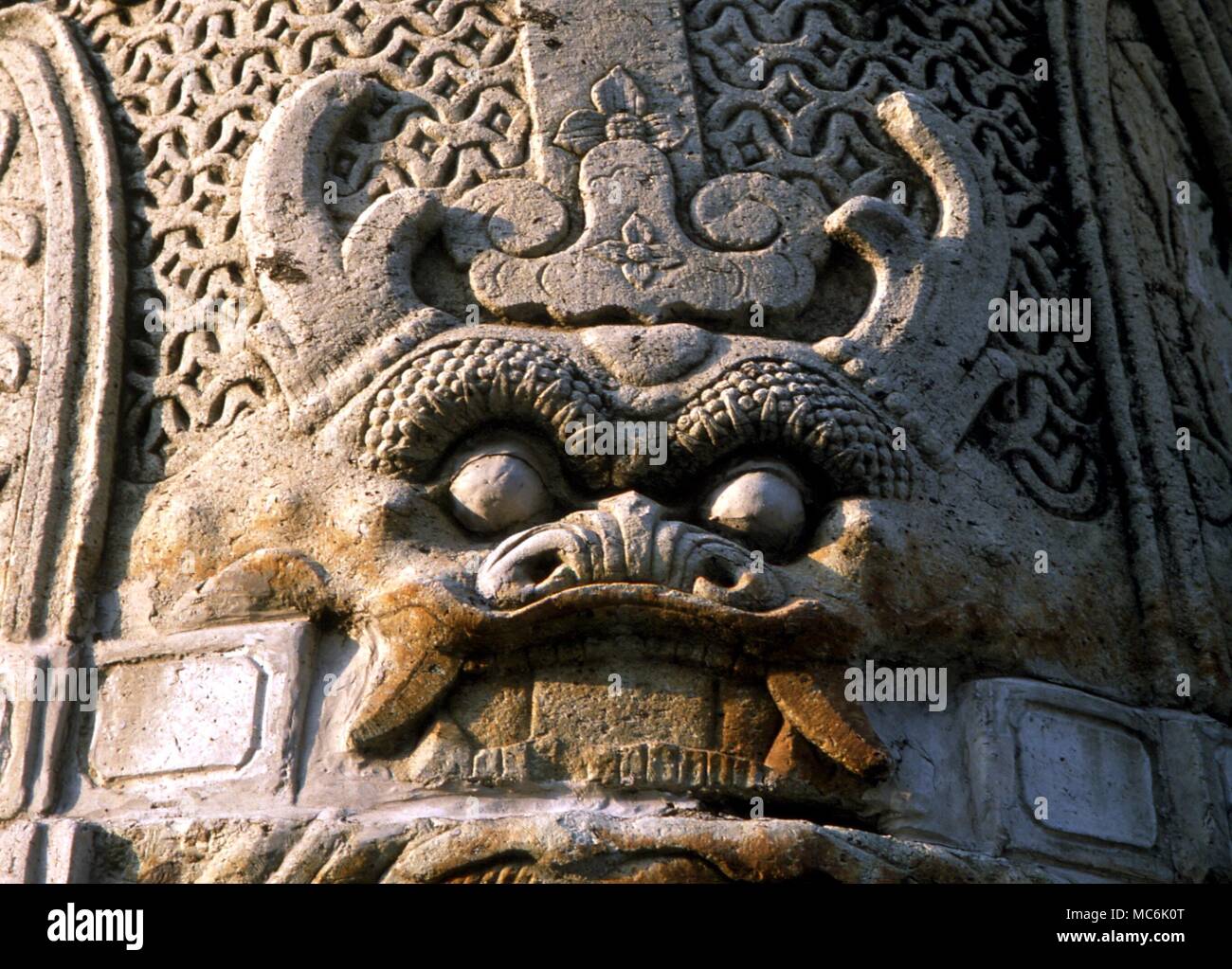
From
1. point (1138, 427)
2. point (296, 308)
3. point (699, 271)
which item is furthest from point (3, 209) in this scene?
point (1138, 427)

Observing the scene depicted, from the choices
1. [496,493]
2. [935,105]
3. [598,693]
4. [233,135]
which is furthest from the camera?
[935,105]

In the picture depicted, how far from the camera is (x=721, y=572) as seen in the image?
3807 mm

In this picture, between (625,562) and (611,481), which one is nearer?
(625,562)

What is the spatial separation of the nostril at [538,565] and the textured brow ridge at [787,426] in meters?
0.32

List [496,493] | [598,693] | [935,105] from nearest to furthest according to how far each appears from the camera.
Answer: [598,693] < [496,493] < [935,105]

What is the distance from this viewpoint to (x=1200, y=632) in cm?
416

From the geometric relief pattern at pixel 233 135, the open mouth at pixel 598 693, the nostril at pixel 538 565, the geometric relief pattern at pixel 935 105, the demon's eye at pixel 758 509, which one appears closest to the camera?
the open mouth at pixel 598 693

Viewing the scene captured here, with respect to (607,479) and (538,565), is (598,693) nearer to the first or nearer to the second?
(538,565)

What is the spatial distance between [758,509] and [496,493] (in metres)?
0.51

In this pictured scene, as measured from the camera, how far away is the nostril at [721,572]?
379 centimetres

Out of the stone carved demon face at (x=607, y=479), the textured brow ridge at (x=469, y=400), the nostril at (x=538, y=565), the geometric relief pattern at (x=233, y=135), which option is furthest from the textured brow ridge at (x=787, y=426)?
the geometric relief pattern at (x=233, y=135)

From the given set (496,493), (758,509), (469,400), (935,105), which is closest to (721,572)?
(758,509)

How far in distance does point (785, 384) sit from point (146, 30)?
1.83m

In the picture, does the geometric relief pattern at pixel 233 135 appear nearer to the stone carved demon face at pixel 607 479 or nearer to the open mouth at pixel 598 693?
the stone carved demon face at pixel 607 479
